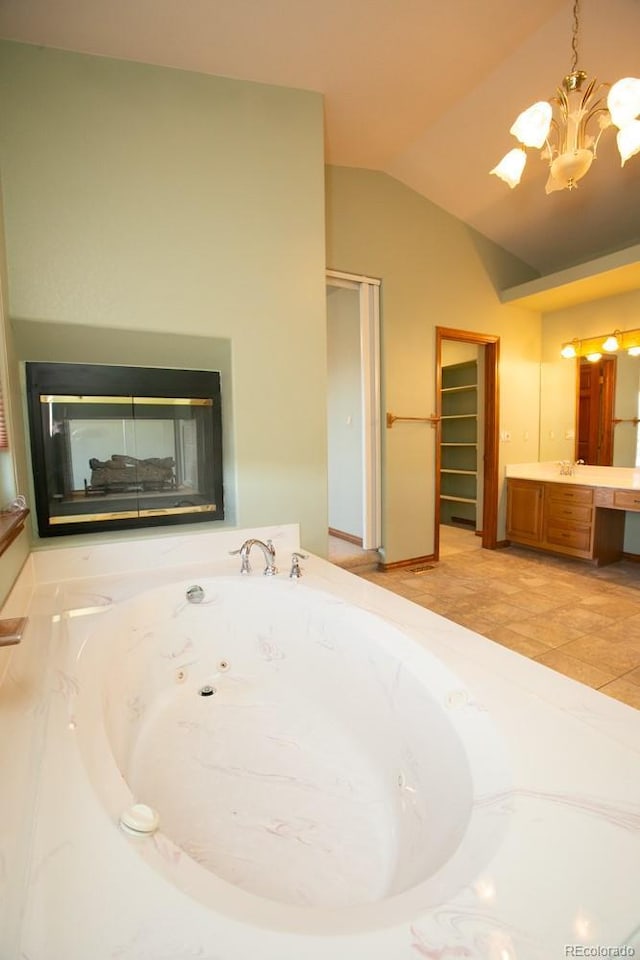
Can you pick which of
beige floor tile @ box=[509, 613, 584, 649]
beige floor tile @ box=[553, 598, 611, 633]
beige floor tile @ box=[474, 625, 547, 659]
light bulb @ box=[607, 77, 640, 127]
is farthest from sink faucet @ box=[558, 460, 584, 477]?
light bulb @ box=[607, 77, 640, 127]

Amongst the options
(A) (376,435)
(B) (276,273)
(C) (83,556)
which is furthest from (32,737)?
(A) (376,435)

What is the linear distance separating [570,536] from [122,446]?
3.66m

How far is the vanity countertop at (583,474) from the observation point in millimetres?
3639

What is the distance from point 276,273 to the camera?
7.41ft

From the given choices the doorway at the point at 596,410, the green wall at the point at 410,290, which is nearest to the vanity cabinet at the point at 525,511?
the doorway at the point at 596,410

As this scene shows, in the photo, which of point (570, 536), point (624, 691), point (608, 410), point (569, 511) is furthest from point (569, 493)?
point (624, 691)

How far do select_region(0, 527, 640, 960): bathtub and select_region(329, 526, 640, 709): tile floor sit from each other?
1.17 meters

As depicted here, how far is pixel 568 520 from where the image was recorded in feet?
12.5

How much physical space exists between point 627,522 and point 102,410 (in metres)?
4.20

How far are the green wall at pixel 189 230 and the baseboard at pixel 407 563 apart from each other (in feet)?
4.19

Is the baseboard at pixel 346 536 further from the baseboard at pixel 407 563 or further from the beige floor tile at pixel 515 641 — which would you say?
the beige floor tile at pixel 515 641

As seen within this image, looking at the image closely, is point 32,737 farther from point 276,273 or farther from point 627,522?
point 627,522

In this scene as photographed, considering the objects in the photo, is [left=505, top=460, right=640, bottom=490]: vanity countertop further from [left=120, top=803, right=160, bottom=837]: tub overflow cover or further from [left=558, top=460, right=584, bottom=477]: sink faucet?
[left=120, top=803, right=160, bottom=837]: tub overflow cover

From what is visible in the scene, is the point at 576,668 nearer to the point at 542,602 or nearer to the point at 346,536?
the point at 542,602
